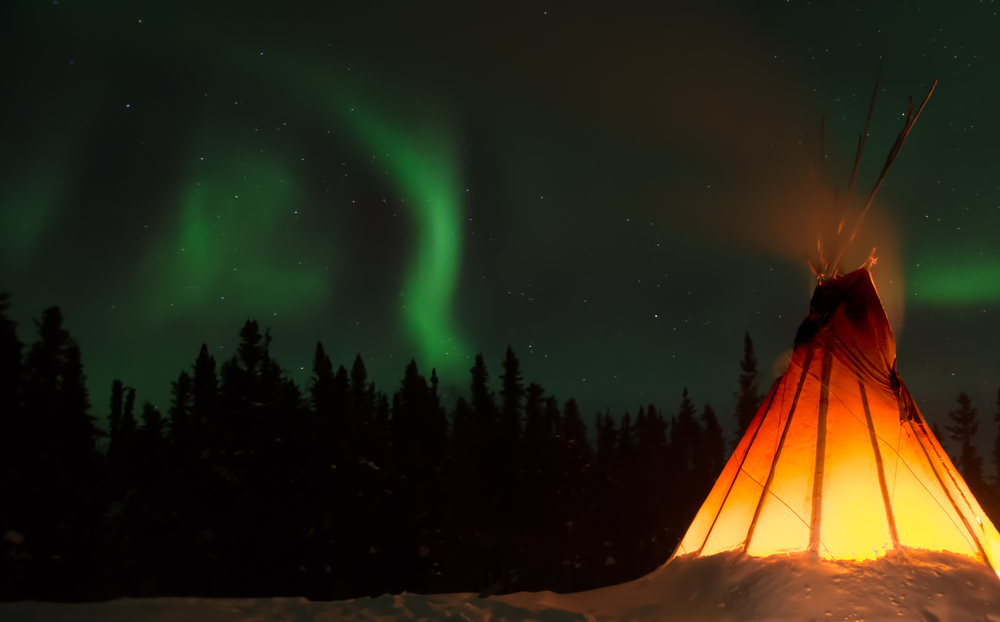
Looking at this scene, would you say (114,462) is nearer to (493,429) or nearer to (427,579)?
(427,579)

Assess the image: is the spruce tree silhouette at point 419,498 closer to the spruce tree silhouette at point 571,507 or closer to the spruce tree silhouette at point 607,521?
the spruce tree silhouette at point 571,507

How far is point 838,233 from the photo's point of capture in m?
9.35

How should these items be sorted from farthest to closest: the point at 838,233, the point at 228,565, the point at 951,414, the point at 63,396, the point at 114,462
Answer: the point at 951,414
the point at 114,462
the point at 63,396
the point at 228,565
the point at 838,233

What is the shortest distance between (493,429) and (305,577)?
14.4m

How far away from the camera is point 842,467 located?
25.1 ft

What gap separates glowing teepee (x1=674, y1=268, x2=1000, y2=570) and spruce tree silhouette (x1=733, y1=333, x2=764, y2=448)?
3293cm

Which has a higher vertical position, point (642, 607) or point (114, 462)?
point (114, 462)

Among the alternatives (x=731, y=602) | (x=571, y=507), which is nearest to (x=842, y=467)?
(x=731, y=602)

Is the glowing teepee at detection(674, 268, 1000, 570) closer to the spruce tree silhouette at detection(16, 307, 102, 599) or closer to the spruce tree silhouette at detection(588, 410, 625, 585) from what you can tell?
the spruce tree silhouette at detection(16, 307, 102, 599)

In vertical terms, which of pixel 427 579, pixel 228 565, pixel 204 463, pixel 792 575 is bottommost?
pixel 427 579

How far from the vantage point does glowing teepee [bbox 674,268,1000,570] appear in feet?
23.5

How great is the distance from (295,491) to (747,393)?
31.0 meters

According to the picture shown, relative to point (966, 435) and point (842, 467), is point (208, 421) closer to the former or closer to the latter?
point (842, 467)

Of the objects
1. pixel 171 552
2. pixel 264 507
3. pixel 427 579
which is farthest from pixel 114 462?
pixel 427 579
